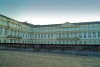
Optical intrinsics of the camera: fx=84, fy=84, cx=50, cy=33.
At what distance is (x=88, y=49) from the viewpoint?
12.5 meters

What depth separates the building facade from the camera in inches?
1289

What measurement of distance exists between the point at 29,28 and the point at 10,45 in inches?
1199

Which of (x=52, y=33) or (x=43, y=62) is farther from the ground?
(x=52, y=33)

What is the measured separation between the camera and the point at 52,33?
43625 millimetres

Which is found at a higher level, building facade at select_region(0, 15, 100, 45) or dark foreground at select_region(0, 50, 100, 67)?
building facade at select_region(0, 15, 100, 45)

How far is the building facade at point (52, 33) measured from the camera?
32.8 m

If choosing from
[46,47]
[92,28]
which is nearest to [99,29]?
[92,28]

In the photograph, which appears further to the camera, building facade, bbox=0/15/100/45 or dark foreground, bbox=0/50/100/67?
building facade, bbox=0/15/100/45

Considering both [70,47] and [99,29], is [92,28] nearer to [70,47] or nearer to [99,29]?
[99,29]

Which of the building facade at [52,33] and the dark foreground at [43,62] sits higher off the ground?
the building facade at [52,33]

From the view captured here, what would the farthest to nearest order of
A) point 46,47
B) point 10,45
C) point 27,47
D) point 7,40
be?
1. point 7,40
2. point 10,45
3. point 27,47
4. point 46,47

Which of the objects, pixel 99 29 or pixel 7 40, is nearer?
pixel 7 40

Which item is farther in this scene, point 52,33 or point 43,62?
point 52,33

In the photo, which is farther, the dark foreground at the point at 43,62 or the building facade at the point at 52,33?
the building facade at the point at 52,33
